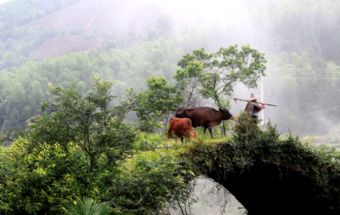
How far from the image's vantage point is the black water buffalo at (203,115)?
40.2ft

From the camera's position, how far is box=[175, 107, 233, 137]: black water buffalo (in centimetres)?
1224

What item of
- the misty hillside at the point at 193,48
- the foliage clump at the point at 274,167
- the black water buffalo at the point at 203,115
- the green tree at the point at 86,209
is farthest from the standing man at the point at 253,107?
the misty hillside at the point at 193,48

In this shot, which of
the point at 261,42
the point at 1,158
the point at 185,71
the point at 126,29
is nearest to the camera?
the point at 1,158

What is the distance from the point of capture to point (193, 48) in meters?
83.3

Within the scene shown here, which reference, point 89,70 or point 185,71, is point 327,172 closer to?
point 185,71

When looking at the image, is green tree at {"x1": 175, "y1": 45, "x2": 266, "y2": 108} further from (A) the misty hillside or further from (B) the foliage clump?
(A) the misty hillside

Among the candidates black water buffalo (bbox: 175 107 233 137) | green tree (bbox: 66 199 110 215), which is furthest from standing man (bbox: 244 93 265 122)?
green tree (bbox: 66 199 110 215)

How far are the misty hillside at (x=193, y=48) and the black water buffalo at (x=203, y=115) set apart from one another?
44.3ft

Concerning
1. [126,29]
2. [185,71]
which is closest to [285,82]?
[185,71]

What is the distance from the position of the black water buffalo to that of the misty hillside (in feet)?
44.3

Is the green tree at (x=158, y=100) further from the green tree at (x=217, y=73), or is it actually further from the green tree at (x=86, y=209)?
the green tree at (x=86, y=209)

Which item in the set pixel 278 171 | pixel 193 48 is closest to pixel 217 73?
pixel 278 171

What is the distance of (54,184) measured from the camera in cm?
792

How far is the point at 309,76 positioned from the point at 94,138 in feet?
192
